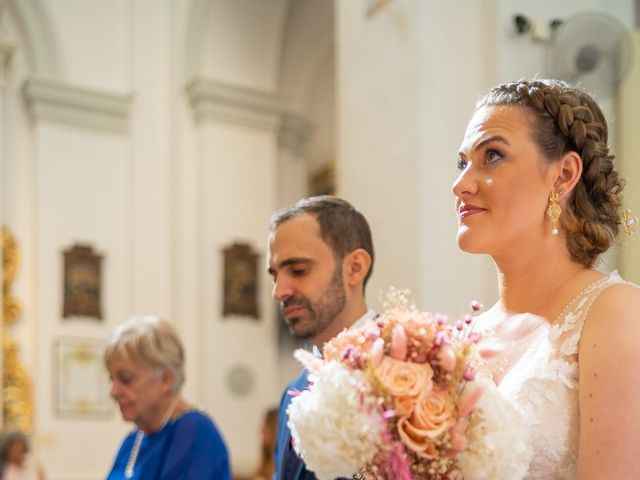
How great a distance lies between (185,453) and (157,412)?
1.02 ft

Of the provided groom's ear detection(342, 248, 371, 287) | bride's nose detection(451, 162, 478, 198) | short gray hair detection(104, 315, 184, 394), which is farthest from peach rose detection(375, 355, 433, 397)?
short gray hair detection(104, 315, 184, 394)

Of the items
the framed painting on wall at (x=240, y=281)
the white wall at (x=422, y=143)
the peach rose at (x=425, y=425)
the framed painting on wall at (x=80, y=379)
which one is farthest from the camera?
the framed painting on wall at (x=240, y=281)

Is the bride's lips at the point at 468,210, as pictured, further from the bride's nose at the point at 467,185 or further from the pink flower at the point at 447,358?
the pink flower at the point at 447,358

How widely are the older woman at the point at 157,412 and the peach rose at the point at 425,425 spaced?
95.8 inches

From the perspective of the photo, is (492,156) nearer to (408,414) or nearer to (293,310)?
(408,414)

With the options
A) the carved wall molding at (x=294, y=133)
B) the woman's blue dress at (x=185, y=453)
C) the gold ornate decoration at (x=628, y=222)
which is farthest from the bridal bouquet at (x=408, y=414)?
the carved wall molding at (x=294, y=133)

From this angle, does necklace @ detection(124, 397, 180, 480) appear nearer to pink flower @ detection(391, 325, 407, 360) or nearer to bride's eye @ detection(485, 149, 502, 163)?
bride's eye @ detection(485, 149, 502, 163)

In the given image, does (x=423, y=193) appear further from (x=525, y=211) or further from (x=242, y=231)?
(x=242, y=231)

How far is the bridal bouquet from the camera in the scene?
2113 millimetres

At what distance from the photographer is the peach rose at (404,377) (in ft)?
6.97

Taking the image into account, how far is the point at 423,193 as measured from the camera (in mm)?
6293

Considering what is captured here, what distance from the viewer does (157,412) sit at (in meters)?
4.64

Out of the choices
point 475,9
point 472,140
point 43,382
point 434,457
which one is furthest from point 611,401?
point 43,382

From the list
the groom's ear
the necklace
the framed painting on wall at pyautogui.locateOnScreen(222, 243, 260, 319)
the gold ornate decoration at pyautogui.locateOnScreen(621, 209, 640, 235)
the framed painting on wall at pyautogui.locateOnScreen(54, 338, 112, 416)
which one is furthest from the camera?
the framed painting on wall at pyautogui.locateOnScreen(222, 243, 260, 319)
